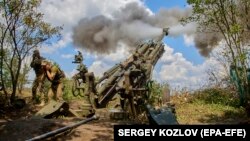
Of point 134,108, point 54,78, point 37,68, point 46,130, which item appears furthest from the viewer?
point 37,68

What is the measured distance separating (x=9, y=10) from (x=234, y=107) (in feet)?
32.4

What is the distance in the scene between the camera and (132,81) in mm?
15352

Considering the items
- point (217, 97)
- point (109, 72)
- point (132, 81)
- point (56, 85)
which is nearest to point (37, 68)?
point (56, 85)

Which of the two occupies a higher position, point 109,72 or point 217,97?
point 109,72

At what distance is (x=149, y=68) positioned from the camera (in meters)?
18.2

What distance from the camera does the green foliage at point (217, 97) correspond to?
19.2m

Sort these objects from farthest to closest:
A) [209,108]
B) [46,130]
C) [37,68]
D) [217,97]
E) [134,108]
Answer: [217,97]
[209,108]
[37,68]
[134,108]
[46,130]

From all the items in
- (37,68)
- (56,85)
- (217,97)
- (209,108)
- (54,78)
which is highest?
(37,68)

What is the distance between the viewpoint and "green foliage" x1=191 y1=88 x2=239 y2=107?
19.2 meters

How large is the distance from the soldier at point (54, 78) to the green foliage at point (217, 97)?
243 inches

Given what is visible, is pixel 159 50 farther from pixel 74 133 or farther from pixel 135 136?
pixel 135 136

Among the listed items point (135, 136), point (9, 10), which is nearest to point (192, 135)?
point (135, 136)

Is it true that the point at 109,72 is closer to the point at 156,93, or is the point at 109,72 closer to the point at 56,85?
the point at 56,85

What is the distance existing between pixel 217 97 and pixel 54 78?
7.20 meters
